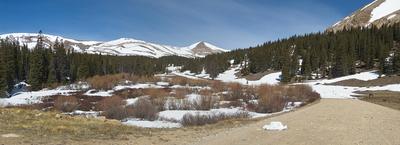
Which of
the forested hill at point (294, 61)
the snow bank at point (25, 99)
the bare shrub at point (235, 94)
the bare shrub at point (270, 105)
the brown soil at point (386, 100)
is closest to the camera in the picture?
the bare shrub at point (270, 105)

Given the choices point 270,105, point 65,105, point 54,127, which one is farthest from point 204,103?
point 54,127

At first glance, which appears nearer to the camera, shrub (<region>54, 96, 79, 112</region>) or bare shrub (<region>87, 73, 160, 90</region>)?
shrub (<region>54, 96, 79, 112</region>)

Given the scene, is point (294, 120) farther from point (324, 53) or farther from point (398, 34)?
point (398, 34)

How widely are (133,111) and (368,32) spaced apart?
104m

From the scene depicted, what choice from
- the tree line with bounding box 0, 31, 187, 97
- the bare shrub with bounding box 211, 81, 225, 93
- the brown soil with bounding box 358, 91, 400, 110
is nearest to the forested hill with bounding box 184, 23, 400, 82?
the brown soil with bounding box 358, 91, 400, 110

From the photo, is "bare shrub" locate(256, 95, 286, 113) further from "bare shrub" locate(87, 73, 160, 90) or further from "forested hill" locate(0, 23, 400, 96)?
"forested hill" locate(0, 23, 400, 96)

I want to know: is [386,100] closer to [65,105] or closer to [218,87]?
[218,87]

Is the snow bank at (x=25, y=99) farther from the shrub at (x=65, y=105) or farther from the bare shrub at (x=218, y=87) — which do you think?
the bare shrub at (x=218, y=87)

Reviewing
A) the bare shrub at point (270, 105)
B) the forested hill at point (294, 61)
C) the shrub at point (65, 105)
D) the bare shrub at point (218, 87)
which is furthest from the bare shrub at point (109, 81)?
the bare shrub at point (270, 105)

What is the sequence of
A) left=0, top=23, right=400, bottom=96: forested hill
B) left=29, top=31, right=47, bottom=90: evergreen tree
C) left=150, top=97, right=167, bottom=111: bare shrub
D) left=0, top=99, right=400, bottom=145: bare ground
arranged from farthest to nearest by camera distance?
left=0, top=23, right=400, bottom=96: forested hill
left=29, top=31, right=47, bottom=90: evergreen tree
left=150, top=97, right=167, bottom=111: bare shrub
left=0, top=99, right=400, bottom=145: bare ground

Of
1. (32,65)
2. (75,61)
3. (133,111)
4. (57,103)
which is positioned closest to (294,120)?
(133,111)

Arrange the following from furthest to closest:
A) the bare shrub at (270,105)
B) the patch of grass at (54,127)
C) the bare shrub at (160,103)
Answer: the bare shrub at (160,103), the bare shrub at (270,105), the patch of grass at (54,127)

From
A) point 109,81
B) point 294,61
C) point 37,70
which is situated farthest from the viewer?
point 294,61

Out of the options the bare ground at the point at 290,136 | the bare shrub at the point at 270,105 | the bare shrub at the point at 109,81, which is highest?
the bare shrub at the point at 109,81
